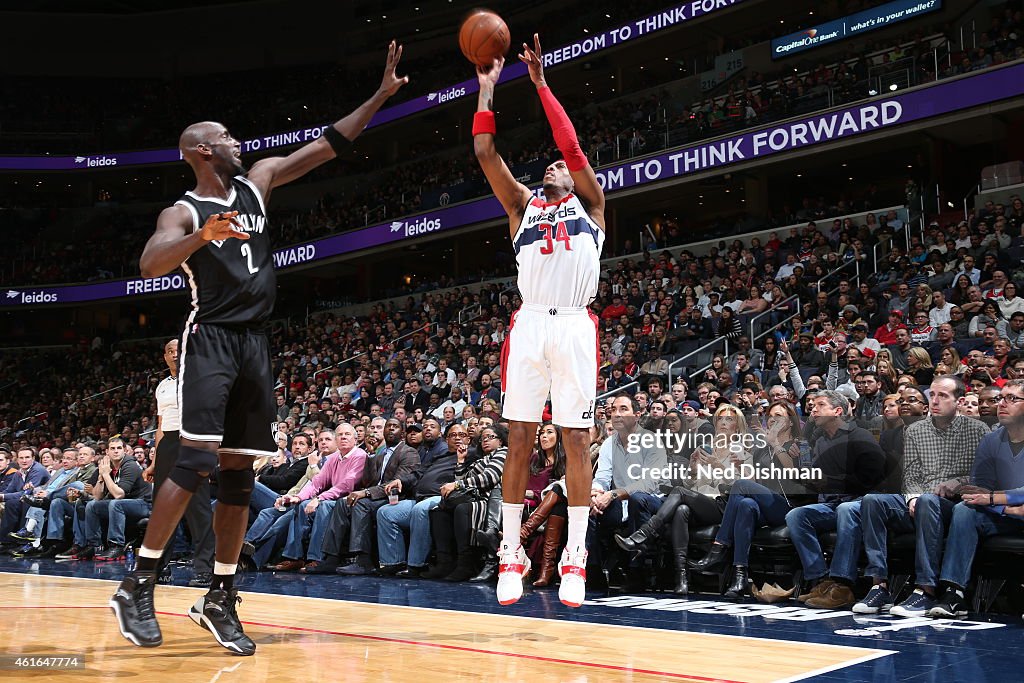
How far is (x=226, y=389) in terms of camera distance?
3.51m

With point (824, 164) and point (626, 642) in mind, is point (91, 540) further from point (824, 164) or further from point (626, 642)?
point (824, 164)

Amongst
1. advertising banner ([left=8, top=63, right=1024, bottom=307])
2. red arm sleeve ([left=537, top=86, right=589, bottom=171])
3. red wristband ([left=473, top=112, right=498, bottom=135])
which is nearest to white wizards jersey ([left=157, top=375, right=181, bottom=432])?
red wristband ([left=473, top=112, right=498, bottom=135])

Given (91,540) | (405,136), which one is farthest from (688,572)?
(405,136)

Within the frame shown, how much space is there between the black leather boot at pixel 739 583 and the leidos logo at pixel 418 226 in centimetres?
1752

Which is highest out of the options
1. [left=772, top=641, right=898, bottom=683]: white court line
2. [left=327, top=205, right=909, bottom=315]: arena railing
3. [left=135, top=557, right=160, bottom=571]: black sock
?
[left=327, top=205, right=909, bottom=315]: arena railing

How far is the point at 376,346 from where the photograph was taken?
20.1 m

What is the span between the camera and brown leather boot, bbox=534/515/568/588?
6.60 m

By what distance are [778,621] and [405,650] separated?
2.21 metres

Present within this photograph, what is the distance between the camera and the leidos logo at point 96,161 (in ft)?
99.3

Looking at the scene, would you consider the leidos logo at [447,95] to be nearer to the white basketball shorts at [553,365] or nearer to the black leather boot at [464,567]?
the black leather boot at [464,567]

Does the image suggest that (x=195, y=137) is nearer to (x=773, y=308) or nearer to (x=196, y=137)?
(x=196, y=137)

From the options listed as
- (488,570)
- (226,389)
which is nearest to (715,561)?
(488,570)

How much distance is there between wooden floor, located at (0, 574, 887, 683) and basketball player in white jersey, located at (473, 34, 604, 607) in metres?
0.42

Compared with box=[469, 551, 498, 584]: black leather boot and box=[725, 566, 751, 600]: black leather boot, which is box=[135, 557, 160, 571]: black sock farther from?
box=[469, 551, 498, 584]: black leather boot
